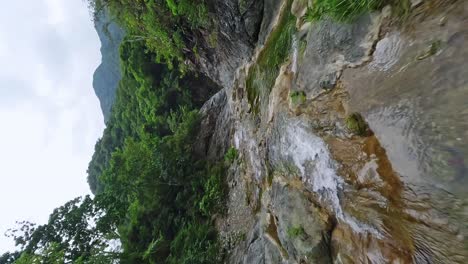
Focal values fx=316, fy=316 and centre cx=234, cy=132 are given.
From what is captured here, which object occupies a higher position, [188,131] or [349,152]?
[188,131]

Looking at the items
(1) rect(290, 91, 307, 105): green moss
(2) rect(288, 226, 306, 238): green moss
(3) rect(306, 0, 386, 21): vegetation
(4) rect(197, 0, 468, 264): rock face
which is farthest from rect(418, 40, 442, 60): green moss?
(2) rect(288, 226, 306, 238): green moss

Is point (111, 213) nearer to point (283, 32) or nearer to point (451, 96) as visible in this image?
point (283, 32)

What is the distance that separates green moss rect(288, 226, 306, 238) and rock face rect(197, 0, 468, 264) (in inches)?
0.5

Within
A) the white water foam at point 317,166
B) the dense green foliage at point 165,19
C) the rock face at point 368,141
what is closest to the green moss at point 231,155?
the rock face at point 368,141

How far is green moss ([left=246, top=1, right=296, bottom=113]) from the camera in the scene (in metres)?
5.30

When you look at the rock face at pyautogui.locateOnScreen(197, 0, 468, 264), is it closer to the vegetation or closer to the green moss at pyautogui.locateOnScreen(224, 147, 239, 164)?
the vegetation

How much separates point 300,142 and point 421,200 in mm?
2116

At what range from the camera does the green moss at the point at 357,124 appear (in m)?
3.27

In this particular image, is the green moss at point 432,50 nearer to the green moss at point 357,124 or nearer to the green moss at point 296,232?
the green moss at point 357,124

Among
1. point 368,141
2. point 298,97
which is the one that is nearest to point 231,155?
point 298,97

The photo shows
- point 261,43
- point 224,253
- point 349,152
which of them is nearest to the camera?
point 349,152

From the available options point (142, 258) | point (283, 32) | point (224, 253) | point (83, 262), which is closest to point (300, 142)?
point (283, 32)

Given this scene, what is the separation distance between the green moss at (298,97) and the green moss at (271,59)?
891mm

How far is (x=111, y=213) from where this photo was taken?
12.5 metres
